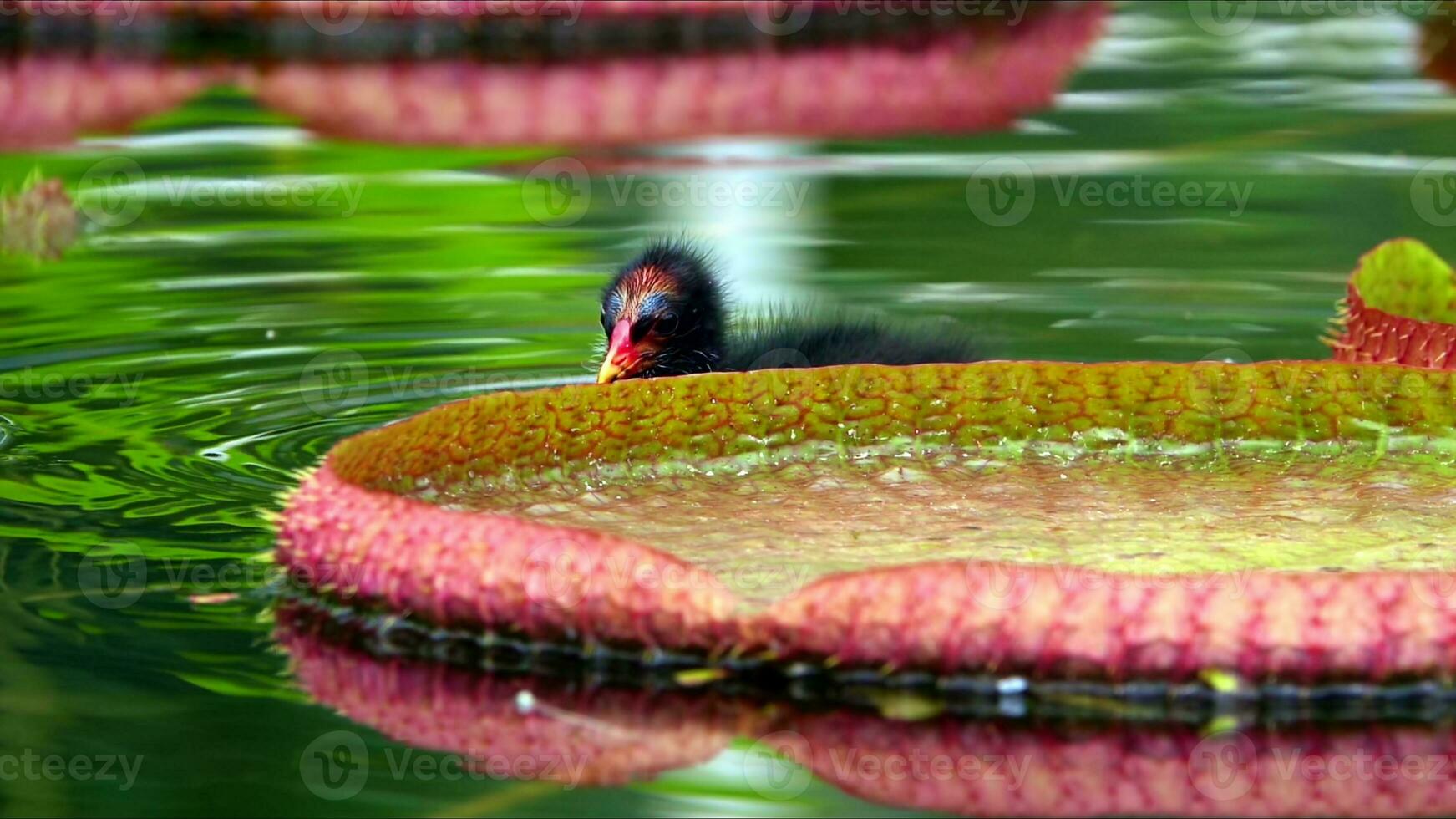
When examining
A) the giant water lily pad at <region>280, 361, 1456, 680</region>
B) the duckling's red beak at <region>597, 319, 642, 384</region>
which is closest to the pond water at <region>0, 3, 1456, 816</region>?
the giant water lily pad at <region>280, 361, 1456, 680</region>

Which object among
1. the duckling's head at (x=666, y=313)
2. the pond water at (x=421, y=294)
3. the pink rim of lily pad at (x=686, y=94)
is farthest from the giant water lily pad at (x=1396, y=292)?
the pink rim of lily pad at (x=686, y=94)

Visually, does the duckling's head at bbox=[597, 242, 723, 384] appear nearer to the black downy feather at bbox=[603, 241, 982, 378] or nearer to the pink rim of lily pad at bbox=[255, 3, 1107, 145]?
the black downy feather at bbox=[603, 241, 982, 378]

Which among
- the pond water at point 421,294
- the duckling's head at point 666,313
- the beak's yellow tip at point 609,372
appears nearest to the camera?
the pond water at point 421,294

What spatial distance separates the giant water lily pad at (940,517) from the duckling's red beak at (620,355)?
58 centimetres

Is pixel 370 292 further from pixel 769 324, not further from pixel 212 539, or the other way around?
pixel 212 539

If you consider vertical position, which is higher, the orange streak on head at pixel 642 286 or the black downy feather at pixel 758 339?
the orange streak on head at pixel 642 286

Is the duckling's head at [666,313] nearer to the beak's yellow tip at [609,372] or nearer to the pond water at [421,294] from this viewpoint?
the beak's yellow tip at [609,372]

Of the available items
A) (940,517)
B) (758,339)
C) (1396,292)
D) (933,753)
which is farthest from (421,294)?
(933,753)

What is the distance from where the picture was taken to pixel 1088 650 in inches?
118

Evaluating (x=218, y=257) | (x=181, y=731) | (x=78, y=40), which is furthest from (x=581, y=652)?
(x=78, y=40)

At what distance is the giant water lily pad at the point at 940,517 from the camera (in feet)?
9.89

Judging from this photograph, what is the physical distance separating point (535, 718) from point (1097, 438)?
152 cm

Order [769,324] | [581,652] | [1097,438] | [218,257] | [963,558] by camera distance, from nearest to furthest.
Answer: [581,652] → [963,558] → [1097,438] → [769,324] → [218,257]

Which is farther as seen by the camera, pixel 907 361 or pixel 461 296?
pixel 461 296
